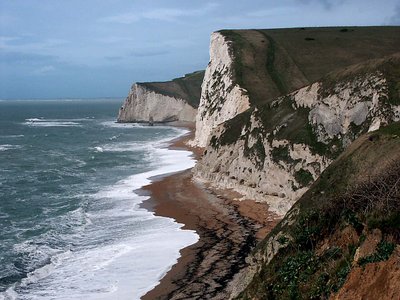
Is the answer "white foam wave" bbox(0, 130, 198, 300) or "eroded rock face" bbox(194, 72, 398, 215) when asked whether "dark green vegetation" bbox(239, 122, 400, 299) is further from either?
"eroded rock face" bbox(194, 72, 398, 215)

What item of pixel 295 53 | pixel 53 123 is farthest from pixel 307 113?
pixel 53 123

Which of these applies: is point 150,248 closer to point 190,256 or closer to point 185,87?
point 190,256

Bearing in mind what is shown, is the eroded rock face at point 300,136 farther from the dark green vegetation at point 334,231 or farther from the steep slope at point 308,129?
the dark green vegetation at point 334,231

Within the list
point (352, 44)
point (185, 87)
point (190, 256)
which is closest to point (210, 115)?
point (352, 44)

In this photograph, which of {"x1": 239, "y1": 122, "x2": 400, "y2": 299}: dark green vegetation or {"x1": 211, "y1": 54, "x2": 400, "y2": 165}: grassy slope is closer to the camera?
{"x1": 239, "y1": 122, "x2": 400, "y2": 299}: dark green vegetation

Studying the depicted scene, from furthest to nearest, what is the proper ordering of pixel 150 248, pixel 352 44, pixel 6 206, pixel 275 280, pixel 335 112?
pixel 352 44 → pixel 6 206 → pixel 335 112 → pixel 150 248 → pixel 275 280

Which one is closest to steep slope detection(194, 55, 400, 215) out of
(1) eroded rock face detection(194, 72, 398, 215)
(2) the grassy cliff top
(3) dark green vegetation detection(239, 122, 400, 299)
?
(1) eroded rock face detection(194, 72, 398, 215)
